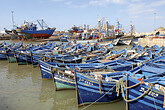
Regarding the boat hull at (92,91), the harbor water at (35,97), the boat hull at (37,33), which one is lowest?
the harbor water at (35,97)

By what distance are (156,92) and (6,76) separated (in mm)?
16918

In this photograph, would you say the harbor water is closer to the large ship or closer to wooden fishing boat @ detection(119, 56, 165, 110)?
wooden fishing boat @ detection(119, 56, 165, 110)

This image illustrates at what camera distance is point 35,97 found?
1183 cm

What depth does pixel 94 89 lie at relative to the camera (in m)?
9.24

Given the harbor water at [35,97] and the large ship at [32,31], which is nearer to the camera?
the harbor water at [35,97]

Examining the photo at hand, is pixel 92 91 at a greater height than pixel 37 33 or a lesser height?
lesser

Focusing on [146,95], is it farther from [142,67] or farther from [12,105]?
[12,105]

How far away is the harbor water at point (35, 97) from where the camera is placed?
10.2 m

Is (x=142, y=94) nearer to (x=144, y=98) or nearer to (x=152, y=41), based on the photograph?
(x=144, y=98)

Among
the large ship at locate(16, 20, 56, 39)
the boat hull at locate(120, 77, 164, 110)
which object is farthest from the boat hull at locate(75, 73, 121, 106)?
the large ship at locate(16, 20, 56, 39)

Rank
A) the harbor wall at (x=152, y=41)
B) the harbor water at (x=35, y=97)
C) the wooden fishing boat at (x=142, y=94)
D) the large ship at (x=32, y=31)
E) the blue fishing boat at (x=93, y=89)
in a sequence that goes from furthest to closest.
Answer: the large ship at (x=32, y=31)
the harbor wall at (x=152, y=41)
the harbor water at (x=35, y=97)
the blue fishing boat at (x=93, y=89)
the wooden fishing boat at (x=142, y=94)

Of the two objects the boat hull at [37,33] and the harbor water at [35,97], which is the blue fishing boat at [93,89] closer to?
the harbor water at [35,97]

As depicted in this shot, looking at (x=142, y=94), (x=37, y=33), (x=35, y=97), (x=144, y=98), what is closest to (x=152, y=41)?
(x=144, y=98)

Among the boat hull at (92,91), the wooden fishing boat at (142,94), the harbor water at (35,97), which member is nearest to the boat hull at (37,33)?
the harbor water at (35,97)
